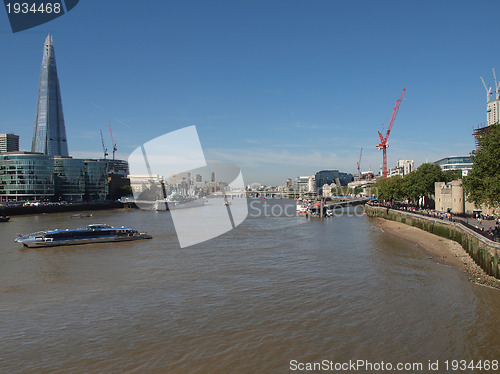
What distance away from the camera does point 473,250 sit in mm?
24500

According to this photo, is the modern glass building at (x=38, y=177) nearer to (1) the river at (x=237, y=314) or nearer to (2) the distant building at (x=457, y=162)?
(1) the river at (x=237, y=314)

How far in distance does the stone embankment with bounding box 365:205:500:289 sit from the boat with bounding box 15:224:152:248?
93.8 feet

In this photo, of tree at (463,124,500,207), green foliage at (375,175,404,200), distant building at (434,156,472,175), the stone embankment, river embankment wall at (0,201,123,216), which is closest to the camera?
the stone embankment

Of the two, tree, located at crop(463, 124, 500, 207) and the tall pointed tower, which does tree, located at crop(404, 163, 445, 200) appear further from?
the tall pointed tower

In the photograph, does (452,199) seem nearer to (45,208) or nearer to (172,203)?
(45,208)

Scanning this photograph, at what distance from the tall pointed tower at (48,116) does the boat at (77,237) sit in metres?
130

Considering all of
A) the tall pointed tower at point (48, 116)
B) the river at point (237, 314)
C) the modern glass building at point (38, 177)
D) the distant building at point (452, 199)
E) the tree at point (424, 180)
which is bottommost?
the river at point (237, 314)

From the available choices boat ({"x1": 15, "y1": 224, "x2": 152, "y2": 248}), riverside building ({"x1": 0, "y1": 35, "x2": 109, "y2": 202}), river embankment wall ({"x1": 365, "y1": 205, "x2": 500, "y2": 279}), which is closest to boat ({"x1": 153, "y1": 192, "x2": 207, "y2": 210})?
riverside building ({"x1": 0, "y1": 35, "x2": 109, "y2": 202})

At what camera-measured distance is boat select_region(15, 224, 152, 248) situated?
1296 inches

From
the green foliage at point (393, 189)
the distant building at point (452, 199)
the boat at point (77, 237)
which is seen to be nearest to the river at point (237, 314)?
the boat at point (77, 237)

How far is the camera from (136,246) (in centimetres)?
3362

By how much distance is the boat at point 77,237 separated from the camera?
3291cm

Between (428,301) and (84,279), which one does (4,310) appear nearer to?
(84,279)

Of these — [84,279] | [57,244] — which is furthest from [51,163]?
[84,279]
